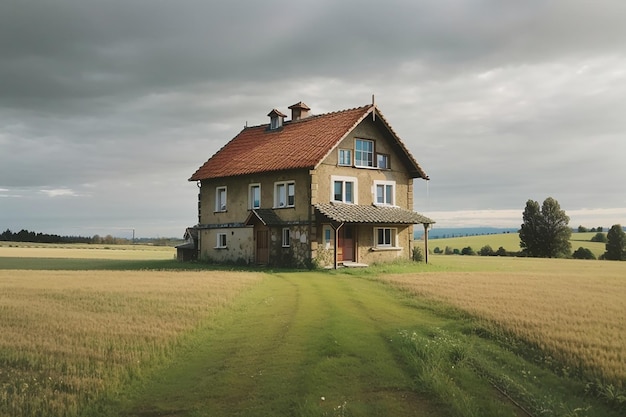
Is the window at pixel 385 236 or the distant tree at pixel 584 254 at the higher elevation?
the window at pixel 385 236

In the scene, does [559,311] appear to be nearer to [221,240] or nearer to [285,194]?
[285,194]

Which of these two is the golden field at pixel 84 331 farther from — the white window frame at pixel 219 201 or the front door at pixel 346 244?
the white window frame at pixel 219 201

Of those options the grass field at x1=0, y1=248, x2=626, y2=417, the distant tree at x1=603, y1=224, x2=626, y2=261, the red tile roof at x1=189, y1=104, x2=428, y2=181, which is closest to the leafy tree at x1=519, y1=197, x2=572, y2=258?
the distant tree at x1=603, y1=224, x2=626, y2=261

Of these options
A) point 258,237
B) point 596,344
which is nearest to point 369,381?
point 596,344

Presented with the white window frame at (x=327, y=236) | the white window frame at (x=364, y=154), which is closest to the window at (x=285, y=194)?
the white window frame at (x=327, y=236)

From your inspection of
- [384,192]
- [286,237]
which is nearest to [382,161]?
[384,192]

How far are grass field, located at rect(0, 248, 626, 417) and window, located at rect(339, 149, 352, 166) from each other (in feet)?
59.3

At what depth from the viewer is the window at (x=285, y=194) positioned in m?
37.0

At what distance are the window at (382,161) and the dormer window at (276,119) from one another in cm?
A: 923

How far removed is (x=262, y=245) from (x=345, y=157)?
848cm

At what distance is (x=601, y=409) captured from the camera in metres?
9.18

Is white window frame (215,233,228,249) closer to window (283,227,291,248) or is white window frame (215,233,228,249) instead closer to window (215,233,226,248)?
window (215,233,226,248)

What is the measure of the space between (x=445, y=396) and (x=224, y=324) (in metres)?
7.84

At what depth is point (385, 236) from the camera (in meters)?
40.1
